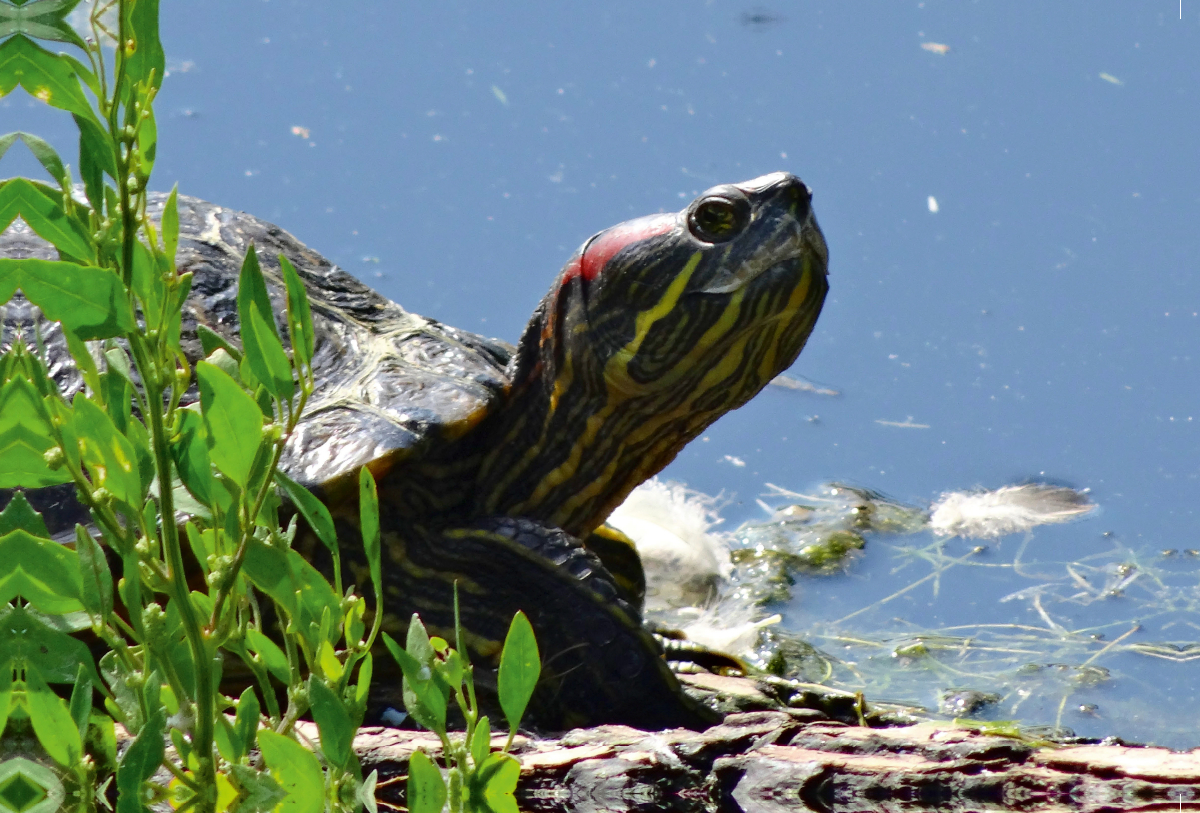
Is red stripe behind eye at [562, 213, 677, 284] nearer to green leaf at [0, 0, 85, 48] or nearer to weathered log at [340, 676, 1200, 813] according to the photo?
weathered log at [340, 676, 1200, 813]

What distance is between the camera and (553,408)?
4.91 feet

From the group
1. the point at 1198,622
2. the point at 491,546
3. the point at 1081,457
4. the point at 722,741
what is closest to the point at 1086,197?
the point at 1081,457

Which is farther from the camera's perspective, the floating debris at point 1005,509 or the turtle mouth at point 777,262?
the floating debris at point 1005,509

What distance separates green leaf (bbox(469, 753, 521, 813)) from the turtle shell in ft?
2.67

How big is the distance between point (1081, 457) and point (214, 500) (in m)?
1.81

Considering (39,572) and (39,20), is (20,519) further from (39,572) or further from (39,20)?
(39,20)

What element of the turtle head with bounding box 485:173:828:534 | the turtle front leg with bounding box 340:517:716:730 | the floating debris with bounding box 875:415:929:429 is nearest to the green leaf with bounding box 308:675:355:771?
the turtle front leg with bounding box 340:517:716:730

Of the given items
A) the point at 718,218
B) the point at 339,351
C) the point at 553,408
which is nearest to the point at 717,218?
the point at 718,218

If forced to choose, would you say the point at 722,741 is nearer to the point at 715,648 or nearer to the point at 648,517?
the point at 715,648

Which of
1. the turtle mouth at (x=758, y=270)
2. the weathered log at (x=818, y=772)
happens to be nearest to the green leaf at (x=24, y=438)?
the weathered log at (x=818, y=772)

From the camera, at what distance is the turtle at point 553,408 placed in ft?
4.21

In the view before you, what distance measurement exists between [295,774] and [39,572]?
5.1 inches

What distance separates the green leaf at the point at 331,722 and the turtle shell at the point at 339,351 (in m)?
0.81

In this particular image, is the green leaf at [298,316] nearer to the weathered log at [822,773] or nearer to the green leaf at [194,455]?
the green leaf at [194,455]
